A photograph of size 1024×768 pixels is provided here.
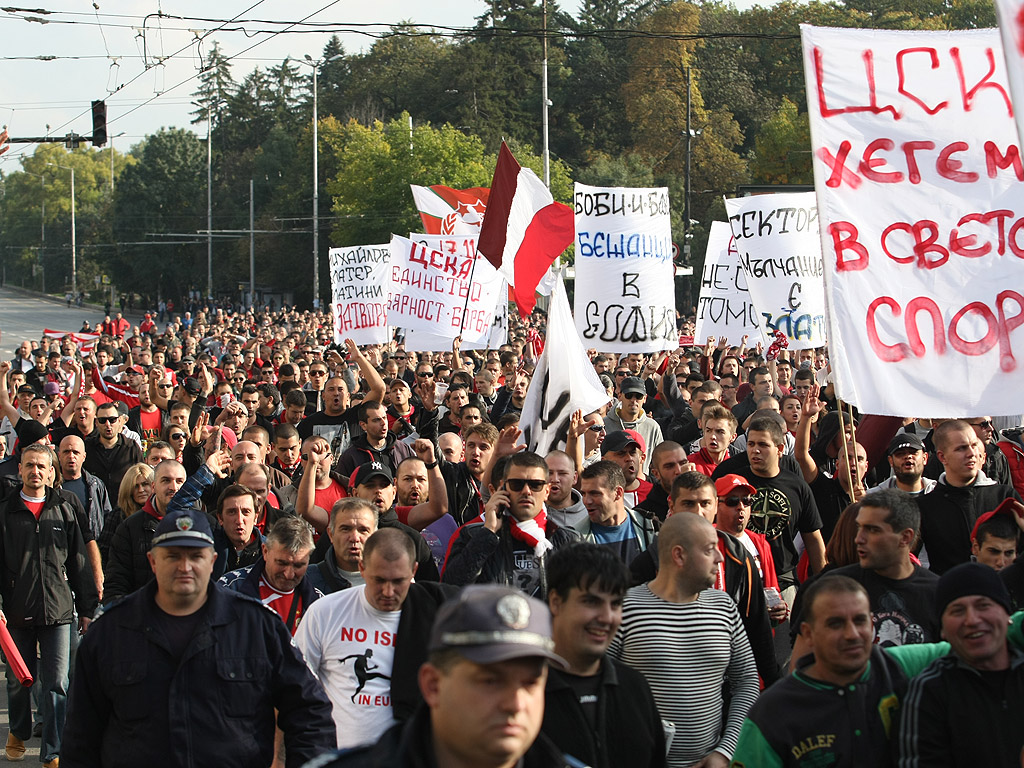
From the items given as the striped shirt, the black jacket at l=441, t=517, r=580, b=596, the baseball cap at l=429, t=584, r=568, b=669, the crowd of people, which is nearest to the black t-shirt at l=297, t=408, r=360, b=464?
the crowd of people

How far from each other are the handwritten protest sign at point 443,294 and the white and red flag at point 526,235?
3.56 meters

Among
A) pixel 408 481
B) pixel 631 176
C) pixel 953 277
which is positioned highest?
pixel 631 176

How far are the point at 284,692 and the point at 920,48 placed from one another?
13.4ft

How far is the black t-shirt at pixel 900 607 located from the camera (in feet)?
15.6

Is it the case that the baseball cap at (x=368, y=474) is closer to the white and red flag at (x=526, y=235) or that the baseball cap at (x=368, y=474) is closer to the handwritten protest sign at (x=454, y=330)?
the white and red flag at (x=526, y=235)

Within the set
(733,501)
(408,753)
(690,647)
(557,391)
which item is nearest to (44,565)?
(557,391)

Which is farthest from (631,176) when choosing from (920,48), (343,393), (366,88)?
(920,48)

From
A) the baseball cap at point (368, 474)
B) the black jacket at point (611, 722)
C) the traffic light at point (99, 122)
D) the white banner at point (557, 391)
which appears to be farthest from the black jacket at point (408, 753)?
the traffic light at point (99, 122)

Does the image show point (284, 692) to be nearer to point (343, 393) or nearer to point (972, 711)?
point (972, 711)

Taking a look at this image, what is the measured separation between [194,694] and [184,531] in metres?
0.53

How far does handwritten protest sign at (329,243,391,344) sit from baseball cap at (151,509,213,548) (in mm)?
14118

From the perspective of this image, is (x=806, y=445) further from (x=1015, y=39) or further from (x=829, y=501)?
(x=1015, y=39)

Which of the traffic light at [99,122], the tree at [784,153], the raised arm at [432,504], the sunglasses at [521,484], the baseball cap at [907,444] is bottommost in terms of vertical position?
Answer: the raised arm at [432,504]

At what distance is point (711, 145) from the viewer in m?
65.6
